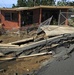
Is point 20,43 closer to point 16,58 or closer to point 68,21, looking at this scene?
point 16,58

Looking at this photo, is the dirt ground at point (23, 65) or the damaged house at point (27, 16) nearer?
the dirt ground at point (23, 65)

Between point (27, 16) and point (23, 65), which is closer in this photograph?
point (23, 65)

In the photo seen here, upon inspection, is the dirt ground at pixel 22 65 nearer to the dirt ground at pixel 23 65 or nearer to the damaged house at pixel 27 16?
the dirt ground at pixel 23 65

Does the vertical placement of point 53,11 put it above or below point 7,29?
above

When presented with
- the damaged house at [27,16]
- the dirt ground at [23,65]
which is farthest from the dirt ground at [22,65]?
the damaged house at [27,16]

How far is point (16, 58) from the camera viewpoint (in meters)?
15.0

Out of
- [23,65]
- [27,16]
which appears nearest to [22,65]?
[23,65]

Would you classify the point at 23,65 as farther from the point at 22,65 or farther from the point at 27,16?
the point at 27,16

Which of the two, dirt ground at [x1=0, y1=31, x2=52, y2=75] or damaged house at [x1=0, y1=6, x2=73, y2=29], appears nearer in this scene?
→ dirt ground at [x1=0, y1=31, x2=52, y2=75]

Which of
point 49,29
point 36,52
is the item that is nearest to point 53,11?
point 49,29

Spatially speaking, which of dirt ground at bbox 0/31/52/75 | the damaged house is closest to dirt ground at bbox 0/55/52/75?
dirt ground at bbox 0/31/52/75

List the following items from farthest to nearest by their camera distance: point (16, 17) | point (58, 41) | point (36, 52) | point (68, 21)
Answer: point (16, 17)
point (68, 21)
point (58, 41)
point (36, 52)

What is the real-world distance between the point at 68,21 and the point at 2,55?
579 inches

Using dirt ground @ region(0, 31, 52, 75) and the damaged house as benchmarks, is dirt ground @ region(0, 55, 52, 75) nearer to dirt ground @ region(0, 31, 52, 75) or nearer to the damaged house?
dirt ground @ region(0, 31, 52, 75)
